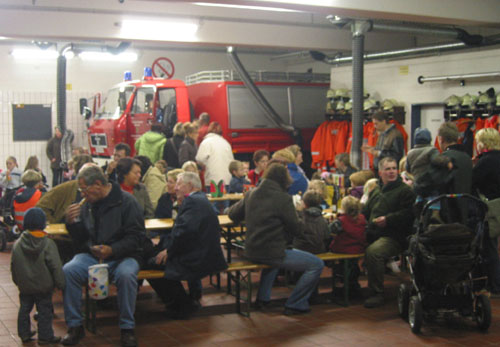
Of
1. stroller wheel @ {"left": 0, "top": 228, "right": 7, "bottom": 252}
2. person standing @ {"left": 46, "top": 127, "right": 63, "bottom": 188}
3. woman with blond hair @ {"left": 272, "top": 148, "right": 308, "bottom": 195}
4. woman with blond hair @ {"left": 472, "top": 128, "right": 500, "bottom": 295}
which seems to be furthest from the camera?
person standing @ {"left": 46, "top": 127, "right": 63, "bottom": 188}

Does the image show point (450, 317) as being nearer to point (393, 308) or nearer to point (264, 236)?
point (393, 308)

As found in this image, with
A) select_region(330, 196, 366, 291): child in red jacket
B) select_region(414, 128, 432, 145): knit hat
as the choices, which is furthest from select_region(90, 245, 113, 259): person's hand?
select_region(414, 128, 432, 145): knit hat

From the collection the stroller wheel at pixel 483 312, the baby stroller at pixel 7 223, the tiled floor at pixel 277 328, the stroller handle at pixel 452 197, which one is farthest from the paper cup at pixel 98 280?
the baby stroller at pixel 7 223

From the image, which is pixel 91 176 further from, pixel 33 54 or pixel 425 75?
pixel 33 54

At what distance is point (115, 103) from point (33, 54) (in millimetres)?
4116

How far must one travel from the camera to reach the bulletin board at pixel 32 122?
16.5 m

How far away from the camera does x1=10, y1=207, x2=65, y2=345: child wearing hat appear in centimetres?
534

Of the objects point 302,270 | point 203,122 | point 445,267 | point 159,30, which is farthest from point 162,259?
point 159,30

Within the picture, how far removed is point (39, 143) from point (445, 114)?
32.4 feet

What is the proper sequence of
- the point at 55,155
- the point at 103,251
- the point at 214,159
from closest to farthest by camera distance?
the point at 103,251 < the point at 214,159 < the point at 55,155

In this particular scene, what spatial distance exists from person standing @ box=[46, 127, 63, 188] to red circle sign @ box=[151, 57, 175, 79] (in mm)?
3373

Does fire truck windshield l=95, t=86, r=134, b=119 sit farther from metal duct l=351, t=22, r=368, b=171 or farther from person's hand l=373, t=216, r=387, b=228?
person's hand l=373, t=216, r=387, b=228

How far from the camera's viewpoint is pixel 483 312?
225 inches

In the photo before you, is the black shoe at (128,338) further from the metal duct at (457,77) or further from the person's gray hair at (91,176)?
the metal duct at (457,77)
